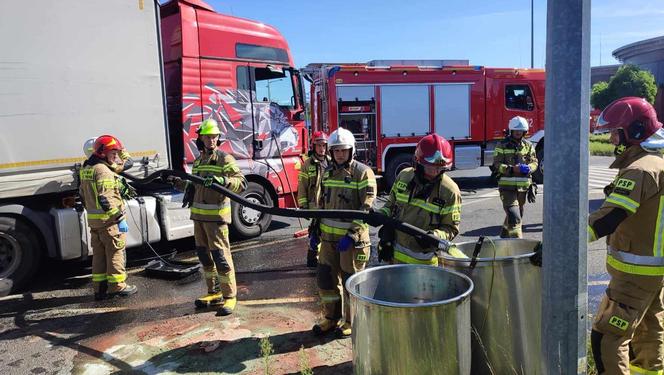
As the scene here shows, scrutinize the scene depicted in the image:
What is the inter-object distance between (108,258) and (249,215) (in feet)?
8.38

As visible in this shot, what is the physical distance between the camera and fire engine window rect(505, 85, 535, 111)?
40.2 feet

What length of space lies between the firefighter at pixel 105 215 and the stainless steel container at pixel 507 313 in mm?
3896

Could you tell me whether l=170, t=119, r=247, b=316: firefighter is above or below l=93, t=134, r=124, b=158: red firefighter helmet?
below

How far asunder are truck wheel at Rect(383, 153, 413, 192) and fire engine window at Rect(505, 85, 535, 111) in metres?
3.07

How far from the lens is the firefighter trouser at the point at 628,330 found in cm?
256

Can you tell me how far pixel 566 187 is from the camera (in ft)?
5.90

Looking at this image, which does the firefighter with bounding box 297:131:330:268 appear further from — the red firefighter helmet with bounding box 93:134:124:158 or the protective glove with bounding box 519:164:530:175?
the protective glove with bounding box 519:164:530:175

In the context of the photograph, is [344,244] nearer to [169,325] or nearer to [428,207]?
[428,207]

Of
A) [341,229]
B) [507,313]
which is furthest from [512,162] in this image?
Result: [507,313]

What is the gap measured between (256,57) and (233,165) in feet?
10.6

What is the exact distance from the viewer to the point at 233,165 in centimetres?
467

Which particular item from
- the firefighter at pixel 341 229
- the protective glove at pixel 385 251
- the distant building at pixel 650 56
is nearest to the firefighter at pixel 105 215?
the firefighter at pixel 341 229

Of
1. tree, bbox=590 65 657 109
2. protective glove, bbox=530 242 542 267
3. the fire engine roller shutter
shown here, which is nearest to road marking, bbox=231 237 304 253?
protective glove, bbox=530 242 542 267

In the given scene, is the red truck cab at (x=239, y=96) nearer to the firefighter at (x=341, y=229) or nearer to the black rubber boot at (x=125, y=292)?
the black rubber boot at (x=125, y=292)
